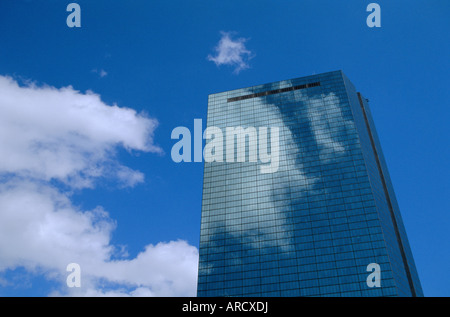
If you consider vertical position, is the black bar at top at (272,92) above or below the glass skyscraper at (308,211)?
above

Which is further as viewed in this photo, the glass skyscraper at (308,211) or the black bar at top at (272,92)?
the black bar at top at (272,92)

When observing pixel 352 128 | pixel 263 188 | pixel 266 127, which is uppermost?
pixel 266 127

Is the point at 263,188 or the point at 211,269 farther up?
the point at 263,188

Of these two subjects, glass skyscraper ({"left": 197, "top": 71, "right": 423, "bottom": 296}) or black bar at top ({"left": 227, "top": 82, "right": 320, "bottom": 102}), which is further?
black bar at top ({"left": 227, "top": 82, "right": 320, "bottom": 102})

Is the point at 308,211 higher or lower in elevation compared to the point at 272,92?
lower

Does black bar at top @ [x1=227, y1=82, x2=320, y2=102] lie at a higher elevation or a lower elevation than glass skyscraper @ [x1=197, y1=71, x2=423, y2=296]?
higher

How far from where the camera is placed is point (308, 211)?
126 m

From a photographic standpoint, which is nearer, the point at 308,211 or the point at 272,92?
the point at 308,211

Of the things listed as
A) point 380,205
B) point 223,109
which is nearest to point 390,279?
point 380,205

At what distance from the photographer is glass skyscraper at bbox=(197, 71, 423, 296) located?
114m

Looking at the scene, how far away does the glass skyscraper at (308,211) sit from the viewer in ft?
374
